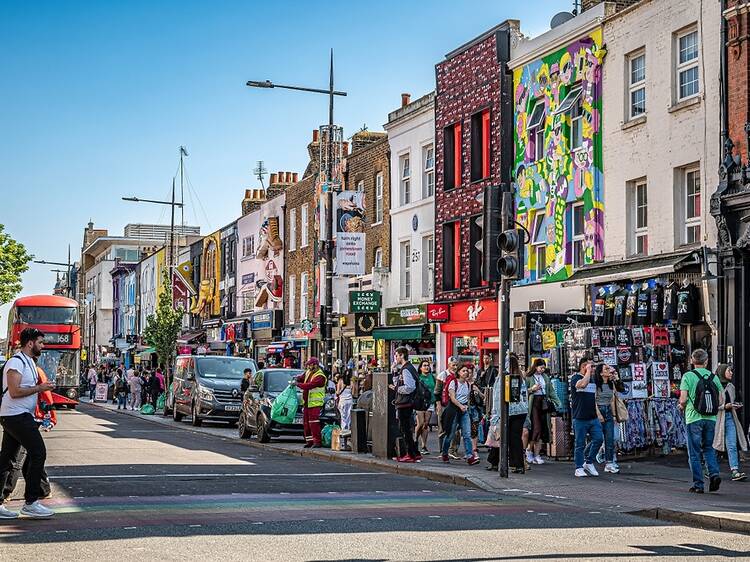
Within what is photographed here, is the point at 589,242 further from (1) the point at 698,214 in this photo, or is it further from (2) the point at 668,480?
(2) the point at 668,480

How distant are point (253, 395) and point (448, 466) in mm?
9156

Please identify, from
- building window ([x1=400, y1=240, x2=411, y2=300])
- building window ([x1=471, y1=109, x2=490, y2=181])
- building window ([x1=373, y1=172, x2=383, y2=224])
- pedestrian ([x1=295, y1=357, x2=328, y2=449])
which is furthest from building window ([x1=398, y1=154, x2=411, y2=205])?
pedestrian ([x1=295, y1=357, x2=328, y2=449])

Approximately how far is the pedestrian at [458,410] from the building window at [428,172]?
1767cm

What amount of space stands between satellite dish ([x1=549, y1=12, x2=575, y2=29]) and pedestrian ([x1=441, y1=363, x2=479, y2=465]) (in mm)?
14381

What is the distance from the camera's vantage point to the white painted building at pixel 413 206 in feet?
124

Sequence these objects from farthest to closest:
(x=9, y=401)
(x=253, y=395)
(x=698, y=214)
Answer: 1. (x=253, y=395)
2. (x=698, y=214)
3. (x=9, y=401)

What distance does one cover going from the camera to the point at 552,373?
2231 centimetres

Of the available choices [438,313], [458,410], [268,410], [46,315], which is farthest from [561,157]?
[46,315]

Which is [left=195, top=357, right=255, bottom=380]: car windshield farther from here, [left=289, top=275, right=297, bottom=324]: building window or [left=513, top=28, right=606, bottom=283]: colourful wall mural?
[left=289, top=275, right=297, bottom=324]: building window

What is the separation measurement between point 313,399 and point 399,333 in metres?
15.0

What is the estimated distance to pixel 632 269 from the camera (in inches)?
987

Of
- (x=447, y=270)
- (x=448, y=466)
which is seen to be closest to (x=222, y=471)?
(x=448, y=466)

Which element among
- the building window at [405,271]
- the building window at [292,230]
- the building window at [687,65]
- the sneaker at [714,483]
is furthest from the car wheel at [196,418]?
the sneaker at [714,483]

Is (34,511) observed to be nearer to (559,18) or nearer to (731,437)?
(731,437)
